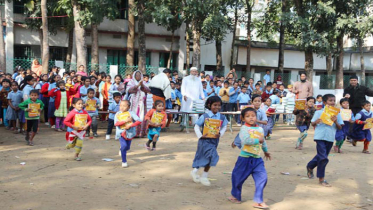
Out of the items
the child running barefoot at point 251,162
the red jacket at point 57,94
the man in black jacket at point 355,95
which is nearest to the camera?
the child running barefoot at point 251,162

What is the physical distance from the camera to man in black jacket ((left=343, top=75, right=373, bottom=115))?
11.3 metres

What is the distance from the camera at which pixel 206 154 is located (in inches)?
262

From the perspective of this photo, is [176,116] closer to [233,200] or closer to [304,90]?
[304,90]

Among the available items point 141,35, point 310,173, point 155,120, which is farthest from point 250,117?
point 141,35

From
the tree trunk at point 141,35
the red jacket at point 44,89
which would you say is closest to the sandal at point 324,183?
the red jacket at point 44,89

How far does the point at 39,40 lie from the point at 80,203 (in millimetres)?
23544

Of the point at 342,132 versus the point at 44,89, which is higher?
the point at 44,89

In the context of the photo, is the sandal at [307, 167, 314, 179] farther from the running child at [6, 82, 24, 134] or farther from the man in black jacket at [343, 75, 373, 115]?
the running child at [6, 82, 24, 134]

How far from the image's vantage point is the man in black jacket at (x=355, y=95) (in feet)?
37.2

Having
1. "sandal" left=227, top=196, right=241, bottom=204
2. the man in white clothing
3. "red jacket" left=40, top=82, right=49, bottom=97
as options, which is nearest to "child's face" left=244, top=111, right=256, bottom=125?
"sandal" left=227, top=196, right=241, bottom=204

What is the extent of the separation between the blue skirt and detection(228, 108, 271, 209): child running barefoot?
2.63 ft

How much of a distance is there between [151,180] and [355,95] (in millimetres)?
Answer: 6970

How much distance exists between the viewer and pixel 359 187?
23.4 ft

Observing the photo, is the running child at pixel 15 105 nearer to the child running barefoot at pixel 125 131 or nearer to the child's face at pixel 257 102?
the child running barefoot at pixel 125 131
